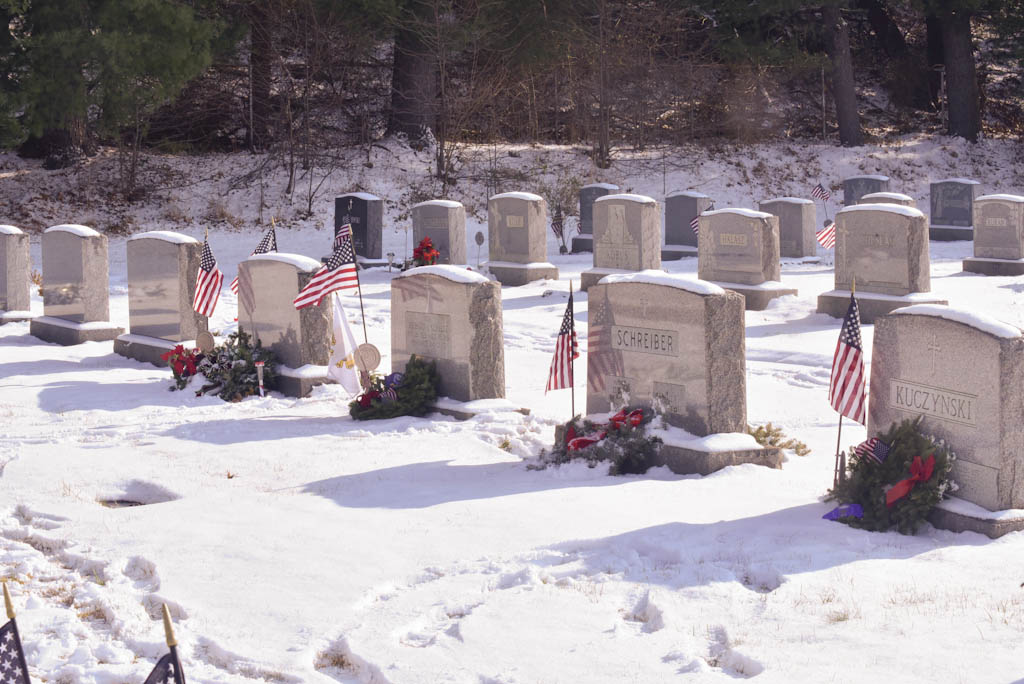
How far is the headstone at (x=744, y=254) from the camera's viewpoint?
17.7 meters

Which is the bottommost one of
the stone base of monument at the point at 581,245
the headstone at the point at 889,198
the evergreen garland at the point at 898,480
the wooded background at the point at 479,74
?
the evergreen garland at the point at 898,480

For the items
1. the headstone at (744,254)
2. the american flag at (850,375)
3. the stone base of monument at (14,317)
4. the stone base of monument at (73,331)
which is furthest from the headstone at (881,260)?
the stone base of monument at (14,317)

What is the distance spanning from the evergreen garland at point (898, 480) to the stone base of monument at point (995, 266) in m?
14.2

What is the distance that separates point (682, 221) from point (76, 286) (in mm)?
13071

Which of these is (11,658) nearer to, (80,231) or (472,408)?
(472,408)

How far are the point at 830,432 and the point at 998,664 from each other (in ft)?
18.1

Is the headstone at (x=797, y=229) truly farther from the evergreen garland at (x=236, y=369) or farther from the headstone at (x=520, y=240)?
the evergreen garland at (x=236, y=369)

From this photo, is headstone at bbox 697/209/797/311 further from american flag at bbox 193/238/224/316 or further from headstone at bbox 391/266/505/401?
american flag at bbox 193/238/224/316

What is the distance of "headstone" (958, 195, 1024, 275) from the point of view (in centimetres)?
2061

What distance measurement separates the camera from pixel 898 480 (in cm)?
750

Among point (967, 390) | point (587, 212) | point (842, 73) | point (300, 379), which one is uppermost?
point (842, 73)

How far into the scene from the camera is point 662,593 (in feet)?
20.4

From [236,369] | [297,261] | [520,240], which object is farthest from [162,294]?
[520,240]

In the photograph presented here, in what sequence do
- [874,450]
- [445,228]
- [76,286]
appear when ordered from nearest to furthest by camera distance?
[874,450] < [76,286] < [445,228]
